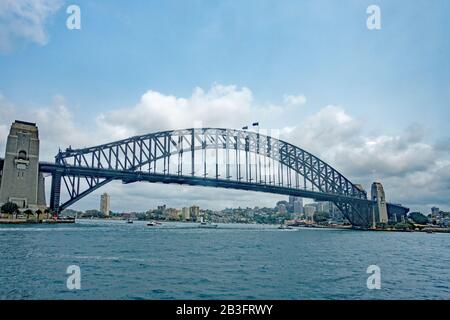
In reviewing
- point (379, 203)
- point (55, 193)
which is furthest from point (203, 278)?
point (379, 203)

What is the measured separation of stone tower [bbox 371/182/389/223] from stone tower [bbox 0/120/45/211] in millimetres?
87129

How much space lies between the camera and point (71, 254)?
24.2 metres

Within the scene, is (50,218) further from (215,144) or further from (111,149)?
(215,144)

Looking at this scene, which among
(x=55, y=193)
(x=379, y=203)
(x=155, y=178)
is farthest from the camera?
(x=379, y=203)

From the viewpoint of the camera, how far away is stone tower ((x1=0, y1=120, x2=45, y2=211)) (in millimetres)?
66875

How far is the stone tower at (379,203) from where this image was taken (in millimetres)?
108000

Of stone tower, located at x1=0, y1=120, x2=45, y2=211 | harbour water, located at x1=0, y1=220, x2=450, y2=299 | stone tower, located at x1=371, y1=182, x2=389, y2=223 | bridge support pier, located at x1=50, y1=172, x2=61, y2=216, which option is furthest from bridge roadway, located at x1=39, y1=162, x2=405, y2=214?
harbour water, located at x1=0, y1=220, x2=450, y2=299

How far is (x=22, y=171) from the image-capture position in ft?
225

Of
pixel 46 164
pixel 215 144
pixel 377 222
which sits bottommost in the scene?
pixel 377 222

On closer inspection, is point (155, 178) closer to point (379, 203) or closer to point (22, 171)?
point (22, 171)

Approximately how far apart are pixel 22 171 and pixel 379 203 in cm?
9198

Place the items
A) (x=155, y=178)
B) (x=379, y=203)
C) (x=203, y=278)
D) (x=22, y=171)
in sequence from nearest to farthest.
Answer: (x=203, y=278) → (x=22, y=171) → (x=155, y=178) → (x=379, y=203)
